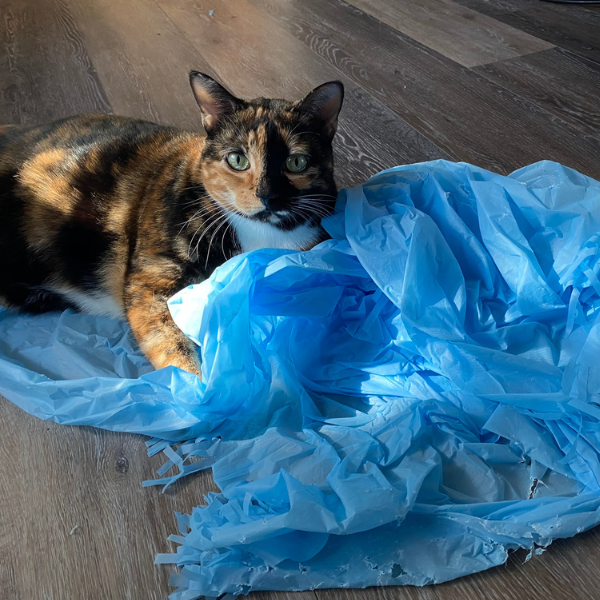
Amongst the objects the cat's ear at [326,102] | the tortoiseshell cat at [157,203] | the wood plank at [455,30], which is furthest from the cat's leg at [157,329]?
the wood plank at [455,30]

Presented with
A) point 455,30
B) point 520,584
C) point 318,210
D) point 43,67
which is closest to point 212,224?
point 318,210

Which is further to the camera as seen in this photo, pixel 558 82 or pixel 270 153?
pixel 558 82

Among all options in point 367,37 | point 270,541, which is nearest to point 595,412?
point 270,541

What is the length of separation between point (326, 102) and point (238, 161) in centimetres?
21

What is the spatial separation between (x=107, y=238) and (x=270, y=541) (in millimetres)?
745

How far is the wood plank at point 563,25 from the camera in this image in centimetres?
250

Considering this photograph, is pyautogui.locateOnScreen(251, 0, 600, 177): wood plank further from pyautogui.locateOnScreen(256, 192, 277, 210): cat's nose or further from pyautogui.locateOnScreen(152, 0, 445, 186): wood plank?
pyautogui.locateOnScreen(256, 192, 277, 210): cat's nose

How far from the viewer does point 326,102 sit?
1223 mm

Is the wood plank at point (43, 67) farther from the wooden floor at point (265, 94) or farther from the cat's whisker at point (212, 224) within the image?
the cat's whisker at point (212, 224)

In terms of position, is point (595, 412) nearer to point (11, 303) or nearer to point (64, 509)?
point (64, 509)

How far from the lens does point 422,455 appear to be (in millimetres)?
1077

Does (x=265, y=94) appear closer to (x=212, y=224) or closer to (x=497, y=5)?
(x=212, y=224)

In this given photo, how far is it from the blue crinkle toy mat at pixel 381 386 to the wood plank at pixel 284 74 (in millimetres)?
544

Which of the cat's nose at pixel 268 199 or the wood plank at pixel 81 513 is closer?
the wood plank at pixel 81 513
